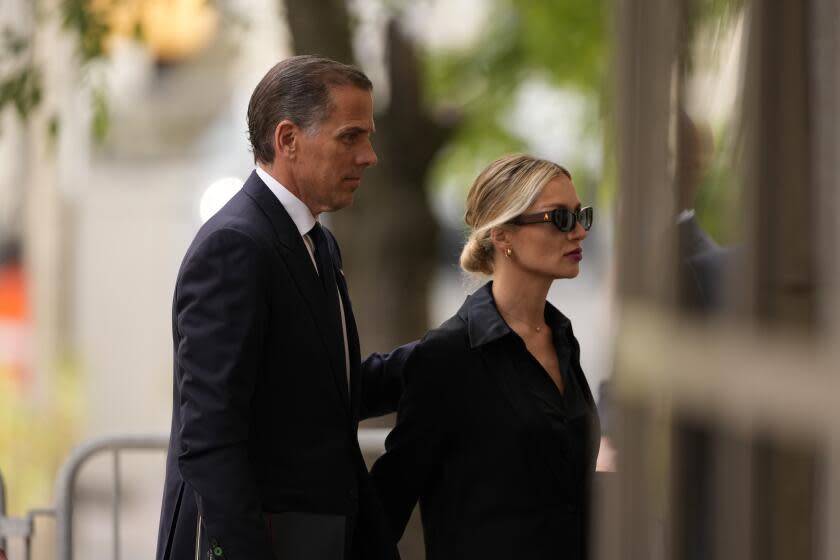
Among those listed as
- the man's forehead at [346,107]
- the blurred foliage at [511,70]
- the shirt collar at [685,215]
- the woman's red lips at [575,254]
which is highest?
the blurred foliage at [511,70]

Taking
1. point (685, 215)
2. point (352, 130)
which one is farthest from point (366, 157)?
point (685, 215)

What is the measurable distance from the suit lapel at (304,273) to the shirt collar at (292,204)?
0.06 ft

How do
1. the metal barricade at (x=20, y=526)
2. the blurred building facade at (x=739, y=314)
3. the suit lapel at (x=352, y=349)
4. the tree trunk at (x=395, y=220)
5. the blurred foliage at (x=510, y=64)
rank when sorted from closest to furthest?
the blurred building facade at (x=739, y=314), the suit lapel at (x=352, y=349), the metal barricade at (x=20, y=526), the tree trunk at (x=395, y=220), the blurred foliage at (x=510, y=64)

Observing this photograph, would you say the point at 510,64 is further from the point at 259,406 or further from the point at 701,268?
the point at 701,268

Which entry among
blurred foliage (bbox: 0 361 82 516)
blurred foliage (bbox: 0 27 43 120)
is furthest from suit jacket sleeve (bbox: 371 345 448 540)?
blurred foliage (bbox: 0 361 82 516)

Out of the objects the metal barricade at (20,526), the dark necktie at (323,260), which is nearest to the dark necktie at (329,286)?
the dark necktie at (323,260)

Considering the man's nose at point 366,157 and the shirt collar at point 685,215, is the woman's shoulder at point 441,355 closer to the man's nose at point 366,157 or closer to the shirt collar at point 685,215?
the man's nose at point 366,157

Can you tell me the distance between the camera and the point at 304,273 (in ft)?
9.62

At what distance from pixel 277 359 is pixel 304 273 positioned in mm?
181

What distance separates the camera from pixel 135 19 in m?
7.73

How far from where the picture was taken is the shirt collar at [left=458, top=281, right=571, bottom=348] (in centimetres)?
338

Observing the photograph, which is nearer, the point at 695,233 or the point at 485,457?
the point at 695,233

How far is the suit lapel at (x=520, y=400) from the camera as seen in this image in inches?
129

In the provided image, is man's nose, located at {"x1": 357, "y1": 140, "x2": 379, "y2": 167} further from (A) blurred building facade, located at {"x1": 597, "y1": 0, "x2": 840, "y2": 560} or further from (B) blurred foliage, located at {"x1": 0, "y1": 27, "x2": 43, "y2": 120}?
(B) blurred foliage, located at {"x1": 0, "y1": 27, "x2": 43, "y2": 120}
